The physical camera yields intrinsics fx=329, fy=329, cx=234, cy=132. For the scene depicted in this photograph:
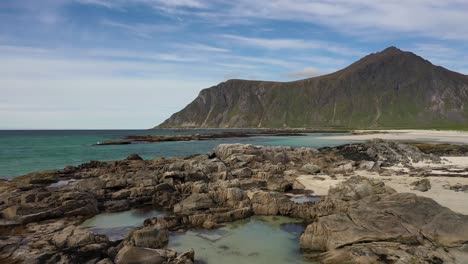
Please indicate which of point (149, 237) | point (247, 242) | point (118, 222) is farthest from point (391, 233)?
point (118, 222)

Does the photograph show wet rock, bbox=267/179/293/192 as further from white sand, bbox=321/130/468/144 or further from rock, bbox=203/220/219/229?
white sand, bbox=321/130/468/144

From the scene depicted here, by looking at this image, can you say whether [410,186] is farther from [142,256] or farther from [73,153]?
[73,153]

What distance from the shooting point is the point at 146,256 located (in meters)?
16.4

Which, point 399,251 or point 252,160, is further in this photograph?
point 252,160

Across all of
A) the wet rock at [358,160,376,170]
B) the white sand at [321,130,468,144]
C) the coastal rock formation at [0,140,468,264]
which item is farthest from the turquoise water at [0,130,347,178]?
the wet rock at [358,160,376,170]

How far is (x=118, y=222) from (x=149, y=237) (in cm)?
671

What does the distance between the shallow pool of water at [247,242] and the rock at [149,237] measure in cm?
60

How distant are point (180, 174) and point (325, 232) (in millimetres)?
A: 19948

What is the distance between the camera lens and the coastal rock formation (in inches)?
663

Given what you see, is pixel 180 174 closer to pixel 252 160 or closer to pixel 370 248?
pixel 252 160

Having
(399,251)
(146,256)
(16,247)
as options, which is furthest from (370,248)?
(16,247)

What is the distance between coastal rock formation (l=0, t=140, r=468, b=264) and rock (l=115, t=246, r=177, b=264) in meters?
0.05

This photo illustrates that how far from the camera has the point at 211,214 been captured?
959 inches

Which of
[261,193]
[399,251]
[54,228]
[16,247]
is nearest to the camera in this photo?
[399,251]
